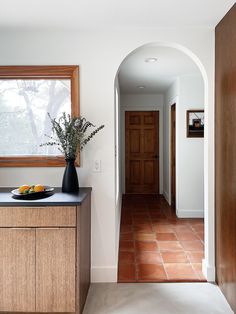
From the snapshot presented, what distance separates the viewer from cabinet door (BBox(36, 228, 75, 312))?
209cm

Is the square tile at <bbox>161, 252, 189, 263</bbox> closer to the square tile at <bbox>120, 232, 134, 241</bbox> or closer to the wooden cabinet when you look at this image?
the square tile at <bbox>120, 232, 134, 241</bbox>

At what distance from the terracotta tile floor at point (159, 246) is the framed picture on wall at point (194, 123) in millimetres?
1487

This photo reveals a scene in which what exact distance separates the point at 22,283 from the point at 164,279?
4.41 ft

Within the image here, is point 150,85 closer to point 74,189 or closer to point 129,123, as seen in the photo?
point 129,123

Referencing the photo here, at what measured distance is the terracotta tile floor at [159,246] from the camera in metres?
2.86

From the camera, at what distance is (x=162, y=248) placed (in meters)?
3.57

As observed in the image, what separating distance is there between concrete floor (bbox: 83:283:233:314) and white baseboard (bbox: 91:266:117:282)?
5 cm

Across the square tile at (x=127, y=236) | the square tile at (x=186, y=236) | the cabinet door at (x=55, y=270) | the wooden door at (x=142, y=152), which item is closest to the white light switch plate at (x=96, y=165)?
the cabinet door at (x=55, y=270)

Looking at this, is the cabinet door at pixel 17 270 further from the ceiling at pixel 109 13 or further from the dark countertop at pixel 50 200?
the ceiling at pixel 109 13

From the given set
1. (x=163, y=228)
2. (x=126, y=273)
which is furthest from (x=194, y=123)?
(x=126, y=273)

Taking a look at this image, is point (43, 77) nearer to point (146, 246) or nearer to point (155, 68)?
point (155, 68)

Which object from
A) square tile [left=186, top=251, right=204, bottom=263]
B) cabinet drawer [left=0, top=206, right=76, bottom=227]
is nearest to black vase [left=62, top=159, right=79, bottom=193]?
cabinet drawer [left=0, top=206, right=76, bottom=227]

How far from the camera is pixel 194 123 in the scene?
490 centimetres

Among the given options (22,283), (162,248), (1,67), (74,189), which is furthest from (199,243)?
(1,67)
